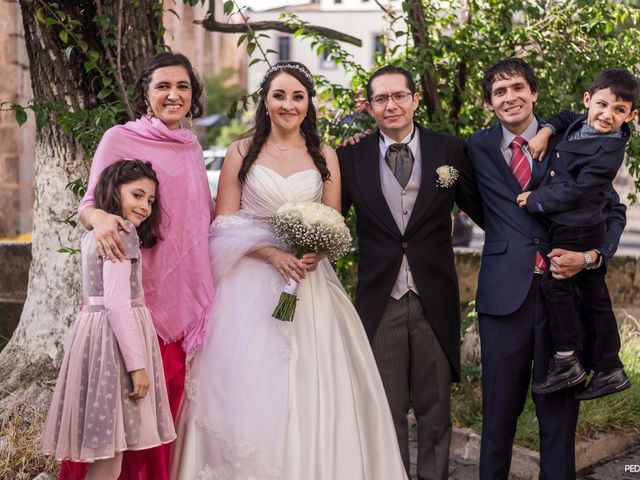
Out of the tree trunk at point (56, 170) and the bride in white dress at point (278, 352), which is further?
the tree trunk at point (56, 170)

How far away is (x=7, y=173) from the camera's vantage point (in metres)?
9.61

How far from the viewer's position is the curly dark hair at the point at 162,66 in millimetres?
3516

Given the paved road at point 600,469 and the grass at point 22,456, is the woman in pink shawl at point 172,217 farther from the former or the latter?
the paved road at point 600,469

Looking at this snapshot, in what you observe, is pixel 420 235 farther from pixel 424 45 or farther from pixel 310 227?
pixel 424 45

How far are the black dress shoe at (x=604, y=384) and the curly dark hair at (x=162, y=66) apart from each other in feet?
7.28

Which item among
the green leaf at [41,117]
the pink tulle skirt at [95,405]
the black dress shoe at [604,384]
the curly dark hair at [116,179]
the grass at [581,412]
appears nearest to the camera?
the pink tulle skirt at [95,405]

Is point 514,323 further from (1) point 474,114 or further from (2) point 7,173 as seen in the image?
(2) point 7,173

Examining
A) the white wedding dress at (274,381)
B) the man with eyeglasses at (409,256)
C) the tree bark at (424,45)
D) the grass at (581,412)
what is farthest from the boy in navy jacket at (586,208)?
the tree bark at (424,45)

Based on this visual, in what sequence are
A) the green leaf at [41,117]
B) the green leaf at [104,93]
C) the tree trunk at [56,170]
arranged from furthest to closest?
the tree trunk at [56,170] < the green leaf at [104,93] < the green leaf at [41,117]

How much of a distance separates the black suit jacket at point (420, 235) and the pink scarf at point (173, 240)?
794 millimetres

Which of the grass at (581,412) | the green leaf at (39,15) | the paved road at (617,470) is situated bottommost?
the paved road at (617,470)

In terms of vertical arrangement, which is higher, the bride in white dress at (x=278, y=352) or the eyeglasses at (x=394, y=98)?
the eyeglasses at (x=394, y=98)

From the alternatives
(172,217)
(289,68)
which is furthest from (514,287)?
(172,217)

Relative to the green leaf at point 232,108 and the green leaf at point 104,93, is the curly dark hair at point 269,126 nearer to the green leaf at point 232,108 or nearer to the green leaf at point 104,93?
the green leaf at point 232,108
